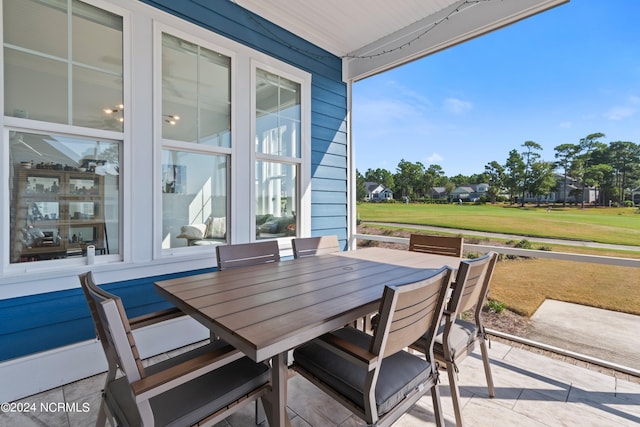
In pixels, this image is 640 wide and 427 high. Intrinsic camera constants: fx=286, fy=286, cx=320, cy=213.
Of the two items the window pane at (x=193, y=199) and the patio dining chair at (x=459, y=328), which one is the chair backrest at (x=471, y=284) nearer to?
the patio dining chair at (x=459, y=328)

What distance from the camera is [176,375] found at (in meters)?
1.01

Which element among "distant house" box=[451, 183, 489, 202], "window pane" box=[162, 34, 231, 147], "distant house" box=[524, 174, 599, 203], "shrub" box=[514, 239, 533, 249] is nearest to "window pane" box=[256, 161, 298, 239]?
"window pane" box=[162, 34, 231, 147]

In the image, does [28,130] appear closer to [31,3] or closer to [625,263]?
[31,3]

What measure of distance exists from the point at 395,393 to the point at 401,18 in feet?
12.5

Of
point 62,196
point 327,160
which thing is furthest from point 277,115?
point 62,196

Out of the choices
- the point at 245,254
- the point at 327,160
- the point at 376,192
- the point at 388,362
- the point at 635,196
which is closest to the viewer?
the point at 388,362

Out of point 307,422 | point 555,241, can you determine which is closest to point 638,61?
point 555,241

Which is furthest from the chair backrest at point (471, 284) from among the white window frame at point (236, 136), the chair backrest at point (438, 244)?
the white window frame at point (236, 136)

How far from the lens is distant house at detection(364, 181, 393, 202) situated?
4.24 metres

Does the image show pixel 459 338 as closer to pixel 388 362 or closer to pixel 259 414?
pixel 388 362

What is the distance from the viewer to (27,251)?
Answer: 205cm

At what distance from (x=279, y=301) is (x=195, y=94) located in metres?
2.38

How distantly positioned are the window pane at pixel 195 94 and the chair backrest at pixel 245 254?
1.25m

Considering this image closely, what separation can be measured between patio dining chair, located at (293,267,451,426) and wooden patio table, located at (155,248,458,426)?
156 millimetres
